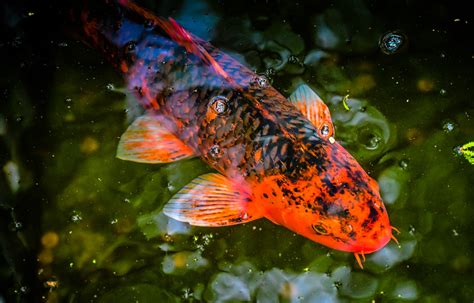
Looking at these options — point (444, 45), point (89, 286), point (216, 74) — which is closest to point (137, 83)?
point (216, 74)

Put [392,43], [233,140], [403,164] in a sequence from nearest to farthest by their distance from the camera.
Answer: [233,140] < [403,164] < [392,43]

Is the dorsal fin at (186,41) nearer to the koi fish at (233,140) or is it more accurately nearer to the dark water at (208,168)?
the koi fish at (233,140)

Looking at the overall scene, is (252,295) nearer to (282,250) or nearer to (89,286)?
(282,250)

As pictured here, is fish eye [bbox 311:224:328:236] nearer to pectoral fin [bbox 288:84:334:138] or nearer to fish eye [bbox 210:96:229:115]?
pectoral fin [bbox 288:84:334:138]

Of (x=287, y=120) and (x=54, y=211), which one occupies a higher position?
(x=287, y=120)

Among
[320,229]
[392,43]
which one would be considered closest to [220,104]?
[320,229]

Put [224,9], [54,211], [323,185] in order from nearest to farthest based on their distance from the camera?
[323,185]
[54,211]
[224,9]

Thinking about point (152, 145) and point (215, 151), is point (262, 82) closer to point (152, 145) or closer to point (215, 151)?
point (215, 151)

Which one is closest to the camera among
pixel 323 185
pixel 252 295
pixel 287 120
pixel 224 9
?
pixel 323 185
